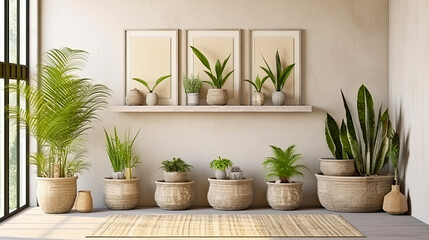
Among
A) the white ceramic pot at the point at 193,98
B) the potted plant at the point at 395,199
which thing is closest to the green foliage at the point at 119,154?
the white ceramic pot at the point at 193,98

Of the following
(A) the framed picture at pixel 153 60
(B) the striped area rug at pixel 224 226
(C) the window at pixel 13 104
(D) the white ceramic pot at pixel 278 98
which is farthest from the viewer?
(A) the framed picture at pixel 153 60

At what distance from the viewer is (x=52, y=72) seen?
24.5 feet

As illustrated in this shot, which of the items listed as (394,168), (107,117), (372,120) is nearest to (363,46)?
(372,120)

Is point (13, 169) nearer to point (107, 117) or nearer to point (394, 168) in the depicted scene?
point (107, 117)

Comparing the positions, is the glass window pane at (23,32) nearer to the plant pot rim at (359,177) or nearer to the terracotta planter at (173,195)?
the terracotta planter at (173,195)

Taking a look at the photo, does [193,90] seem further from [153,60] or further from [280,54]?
[280,54]

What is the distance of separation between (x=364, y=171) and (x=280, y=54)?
5.27ft

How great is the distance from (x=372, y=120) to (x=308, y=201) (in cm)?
117

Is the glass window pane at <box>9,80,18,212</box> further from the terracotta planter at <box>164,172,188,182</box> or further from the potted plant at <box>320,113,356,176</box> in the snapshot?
the potted plant at <box>320,113,356,176</box>

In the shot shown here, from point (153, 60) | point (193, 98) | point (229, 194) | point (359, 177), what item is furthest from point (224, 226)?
point (153, 60)

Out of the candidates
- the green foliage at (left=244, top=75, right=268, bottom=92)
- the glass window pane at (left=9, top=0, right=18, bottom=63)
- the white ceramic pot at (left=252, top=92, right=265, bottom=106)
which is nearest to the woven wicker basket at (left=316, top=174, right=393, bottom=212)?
the white ceramic pot at (left=252, top=92, right=265, bottom=106)

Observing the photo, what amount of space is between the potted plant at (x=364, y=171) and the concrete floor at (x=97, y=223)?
129mm

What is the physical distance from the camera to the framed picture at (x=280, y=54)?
7.98 m

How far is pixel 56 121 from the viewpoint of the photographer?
23.9ft
